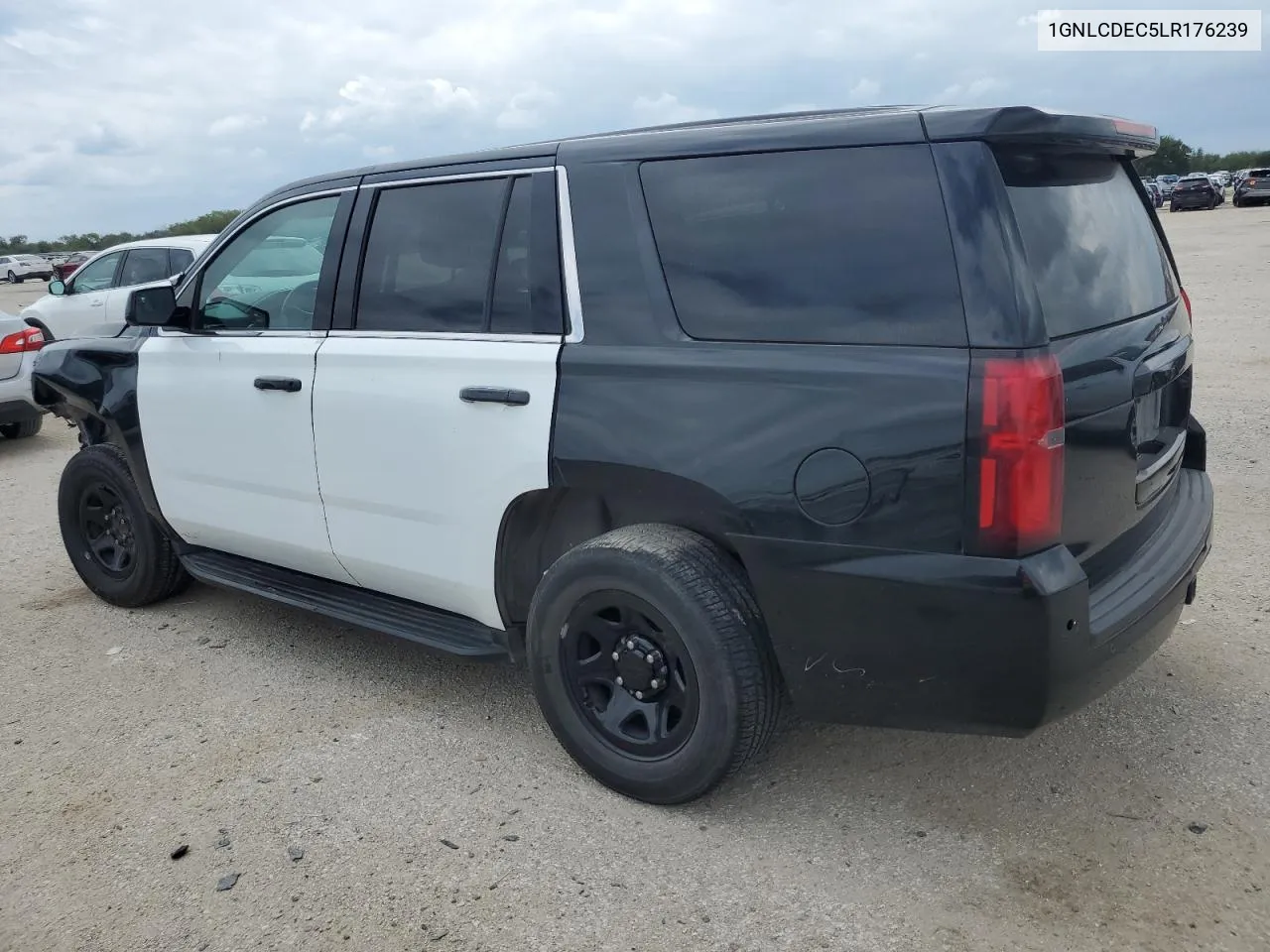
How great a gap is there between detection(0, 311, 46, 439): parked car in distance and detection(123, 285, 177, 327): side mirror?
569cm

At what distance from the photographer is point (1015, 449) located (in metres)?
2.47

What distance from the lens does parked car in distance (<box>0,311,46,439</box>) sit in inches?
362

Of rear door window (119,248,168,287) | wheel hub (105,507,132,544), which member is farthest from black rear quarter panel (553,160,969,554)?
rear door window (119,248,168,287)

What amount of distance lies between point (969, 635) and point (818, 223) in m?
1.09

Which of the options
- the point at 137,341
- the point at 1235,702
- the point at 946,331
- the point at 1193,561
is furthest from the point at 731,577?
the point at 137,341

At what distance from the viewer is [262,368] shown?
4.02 m

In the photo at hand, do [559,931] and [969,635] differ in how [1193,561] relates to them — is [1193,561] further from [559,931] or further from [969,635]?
[559,931]

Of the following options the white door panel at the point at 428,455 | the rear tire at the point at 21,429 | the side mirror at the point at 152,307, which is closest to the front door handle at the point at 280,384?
the white door panel at the point at 428,455

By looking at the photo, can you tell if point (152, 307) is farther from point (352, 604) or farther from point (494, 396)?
point (494, 396)

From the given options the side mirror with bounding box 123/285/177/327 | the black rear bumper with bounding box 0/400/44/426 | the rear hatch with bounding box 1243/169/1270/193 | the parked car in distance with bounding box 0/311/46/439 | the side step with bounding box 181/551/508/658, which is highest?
the rear hatch with bounding box 1243/169/1270/193

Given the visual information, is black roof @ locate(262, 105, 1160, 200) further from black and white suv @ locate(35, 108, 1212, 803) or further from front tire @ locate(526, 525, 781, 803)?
front tire @ locate(526, 525, 781, 803)

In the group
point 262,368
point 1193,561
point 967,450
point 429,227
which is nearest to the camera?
point 967,450

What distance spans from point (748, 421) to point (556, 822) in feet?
4.32

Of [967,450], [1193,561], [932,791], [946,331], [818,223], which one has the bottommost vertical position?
[932,791]
